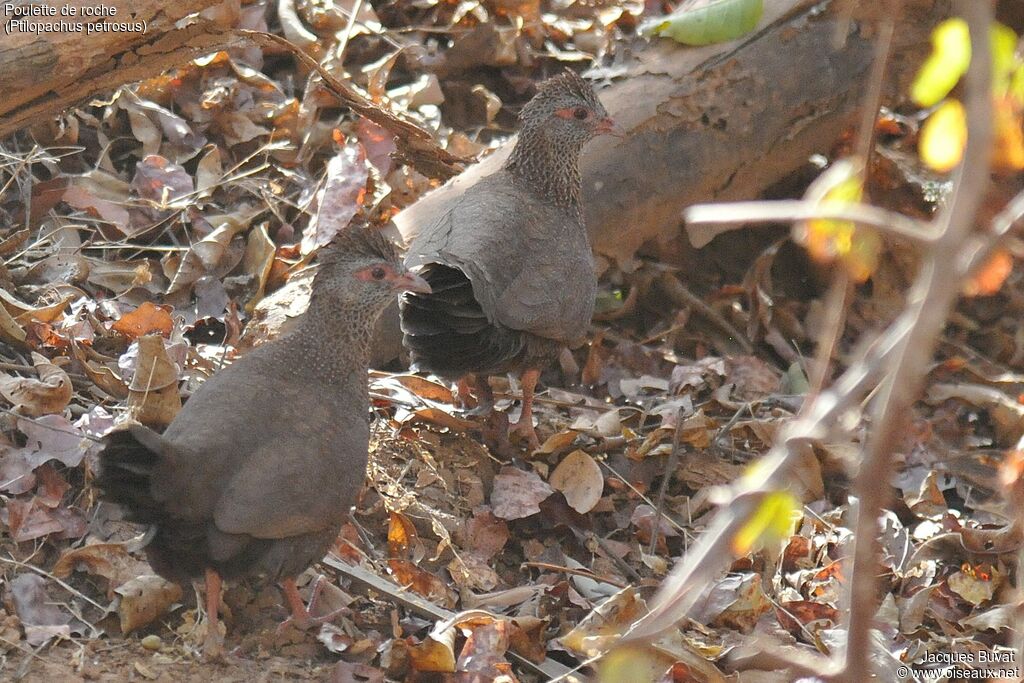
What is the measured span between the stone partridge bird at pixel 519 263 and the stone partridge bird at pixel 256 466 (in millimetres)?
622

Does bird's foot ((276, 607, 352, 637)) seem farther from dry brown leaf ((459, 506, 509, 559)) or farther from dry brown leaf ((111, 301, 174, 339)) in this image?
dry brown leaf ((111, 301, 174, 339))

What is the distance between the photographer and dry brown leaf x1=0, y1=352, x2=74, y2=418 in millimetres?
4355

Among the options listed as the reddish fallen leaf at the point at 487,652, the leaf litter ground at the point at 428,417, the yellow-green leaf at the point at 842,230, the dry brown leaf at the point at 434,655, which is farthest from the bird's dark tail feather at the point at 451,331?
the yellow-green leaf at the point at 842,230

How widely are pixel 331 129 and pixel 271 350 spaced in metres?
2.79

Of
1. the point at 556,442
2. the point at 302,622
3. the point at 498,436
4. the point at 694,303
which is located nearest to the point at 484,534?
the point at 498,436

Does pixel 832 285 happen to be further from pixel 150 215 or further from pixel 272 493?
pixel 272 493

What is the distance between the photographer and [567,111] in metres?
5.64

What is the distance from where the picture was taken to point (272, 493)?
3559 mm

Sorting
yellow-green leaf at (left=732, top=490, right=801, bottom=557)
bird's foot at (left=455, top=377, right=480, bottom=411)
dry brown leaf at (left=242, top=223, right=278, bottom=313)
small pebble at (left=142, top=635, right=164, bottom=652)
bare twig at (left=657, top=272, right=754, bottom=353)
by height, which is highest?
yellow-green leaf at (left=732, top=490, right=801, bottom=557)

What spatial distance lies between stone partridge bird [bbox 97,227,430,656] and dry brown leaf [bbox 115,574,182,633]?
218 millimetres

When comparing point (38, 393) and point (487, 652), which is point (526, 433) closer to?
point (487, 652)

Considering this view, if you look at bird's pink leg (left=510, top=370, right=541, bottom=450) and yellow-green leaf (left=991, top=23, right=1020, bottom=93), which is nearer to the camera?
yellow-green leaf (left=991, top=23, right=1020, bottom=93)

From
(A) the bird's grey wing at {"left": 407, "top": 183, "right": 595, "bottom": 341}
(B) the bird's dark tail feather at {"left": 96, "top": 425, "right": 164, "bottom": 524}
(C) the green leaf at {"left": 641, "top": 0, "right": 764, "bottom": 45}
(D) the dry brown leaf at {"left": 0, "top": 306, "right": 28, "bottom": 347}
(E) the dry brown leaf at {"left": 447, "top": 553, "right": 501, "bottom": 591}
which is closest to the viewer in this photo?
(B) the bird's dark tail feather at {"left": 96, "top": 425, "right": 164, "bottom": 524}

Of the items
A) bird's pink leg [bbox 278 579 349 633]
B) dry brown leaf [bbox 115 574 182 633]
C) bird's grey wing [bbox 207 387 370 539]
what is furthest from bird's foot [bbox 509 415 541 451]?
dry brown leaf [bbox 115 574 182 633]
